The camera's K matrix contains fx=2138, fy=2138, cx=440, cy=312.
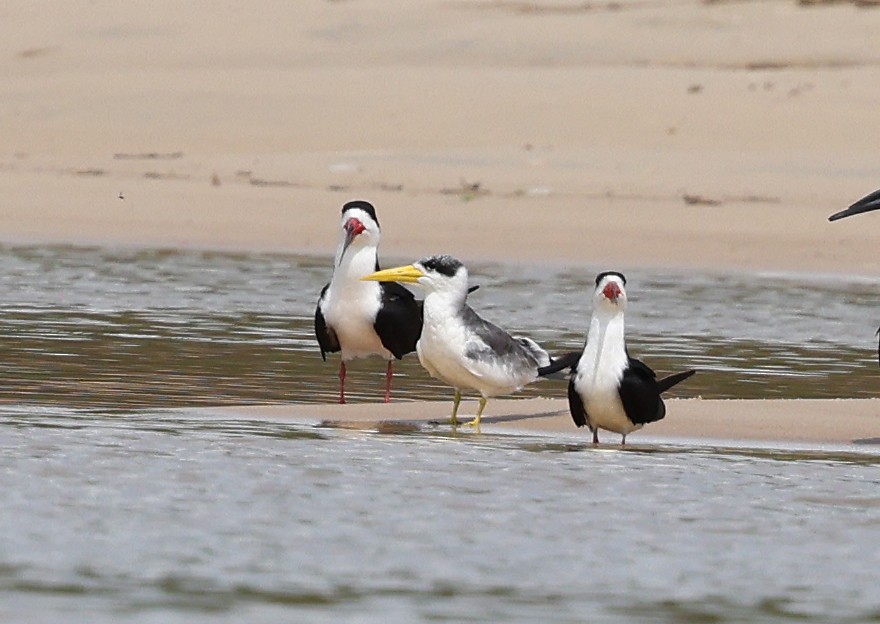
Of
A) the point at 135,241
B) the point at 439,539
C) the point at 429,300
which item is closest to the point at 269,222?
the point at 135,241

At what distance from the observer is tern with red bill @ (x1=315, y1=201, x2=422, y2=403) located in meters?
11.2

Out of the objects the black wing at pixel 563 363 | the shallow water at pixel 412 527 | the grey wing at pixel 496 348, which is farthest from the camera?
the grey wing at pixel 496 348

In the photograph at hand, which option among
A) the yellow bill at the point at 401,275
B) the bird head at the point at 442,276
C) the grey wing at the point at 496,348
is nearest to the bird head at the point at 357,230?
the yellow bill at the point at 401,275

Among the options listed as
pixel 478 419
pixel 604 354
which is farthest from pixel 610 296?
pixel 478 419

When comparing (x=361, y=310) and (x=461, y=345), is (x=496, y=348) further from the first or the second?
(x=361, y=310)

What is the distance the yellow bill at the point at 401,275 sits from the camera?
10492 millimetres

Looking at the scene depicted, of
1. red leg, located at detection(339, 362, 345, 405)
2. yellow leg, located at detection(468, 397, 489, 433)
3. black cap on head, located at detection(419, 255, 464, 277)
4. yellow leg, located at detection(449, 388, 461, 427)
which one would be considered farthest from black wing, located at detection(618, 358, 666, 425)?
red leg, located at detection(339, 362, 345, 405)

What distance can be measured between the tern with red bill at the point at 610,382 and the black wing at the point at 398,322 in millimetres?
1610

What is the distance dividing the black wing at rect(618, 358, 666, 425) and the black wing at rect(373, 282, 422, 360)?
1.84m

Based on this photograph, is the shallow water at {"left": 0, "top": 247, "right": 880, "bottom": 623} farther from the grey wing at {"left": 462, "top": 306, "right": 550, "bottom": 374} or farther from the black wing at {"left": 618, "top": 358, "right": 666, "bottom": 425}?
the grey wing at {"left": 462, "top": 306, "right": 550, "bottom": 374}

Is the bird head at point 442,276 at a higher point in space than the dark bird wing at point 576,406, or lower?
higher

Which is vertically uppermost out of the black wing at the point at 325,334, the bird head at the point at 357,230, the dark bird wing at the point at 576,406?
the bird head at the point at 357,230

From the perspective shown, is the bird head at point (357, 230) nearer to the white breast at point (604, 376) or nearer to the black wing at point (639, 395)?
the white breast at point (604, 376)

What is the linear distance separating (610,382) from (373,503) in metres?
1.83
